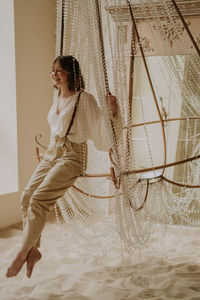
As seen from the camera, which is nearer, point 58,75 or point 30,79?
point 58,75

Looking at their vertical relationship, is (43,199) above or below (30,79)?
below

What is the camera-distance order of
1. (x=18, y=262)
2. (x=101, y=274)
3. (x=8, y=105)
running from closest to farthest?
(x=18, y=262) → (x=101, y=274) → (x=8, y=105)

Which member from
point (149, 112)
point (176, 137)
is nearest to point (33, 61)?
point (149, 112)

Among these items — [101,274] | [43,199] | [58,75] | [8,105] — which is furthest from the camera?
[8,105]

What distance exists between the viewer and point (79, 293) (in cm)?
187

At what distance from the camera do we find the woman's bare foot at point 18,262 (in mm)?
1604

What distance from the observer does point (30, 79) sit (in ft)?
10.5

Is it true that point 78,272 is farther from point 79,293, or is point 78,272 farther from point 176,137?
point 176,137

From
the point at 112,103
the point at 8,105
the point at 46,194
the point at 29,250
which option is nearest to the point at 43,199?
the point at 46,194

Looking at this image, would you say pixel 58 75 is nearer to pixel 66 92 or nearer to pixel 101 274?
pixel 66 92

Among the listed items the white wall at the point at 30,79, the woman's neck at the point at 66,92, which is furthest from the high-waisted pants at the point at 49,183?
the white wall at the point at 30,79

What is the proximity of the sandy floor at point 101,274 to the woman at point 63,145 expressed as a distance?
36 centimetres

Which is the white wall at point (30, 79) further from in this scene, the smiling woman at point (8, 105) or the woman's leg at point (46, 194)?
the woman's leg at point (46, 194)

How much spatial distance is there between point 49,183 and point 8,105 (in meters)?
1.58
